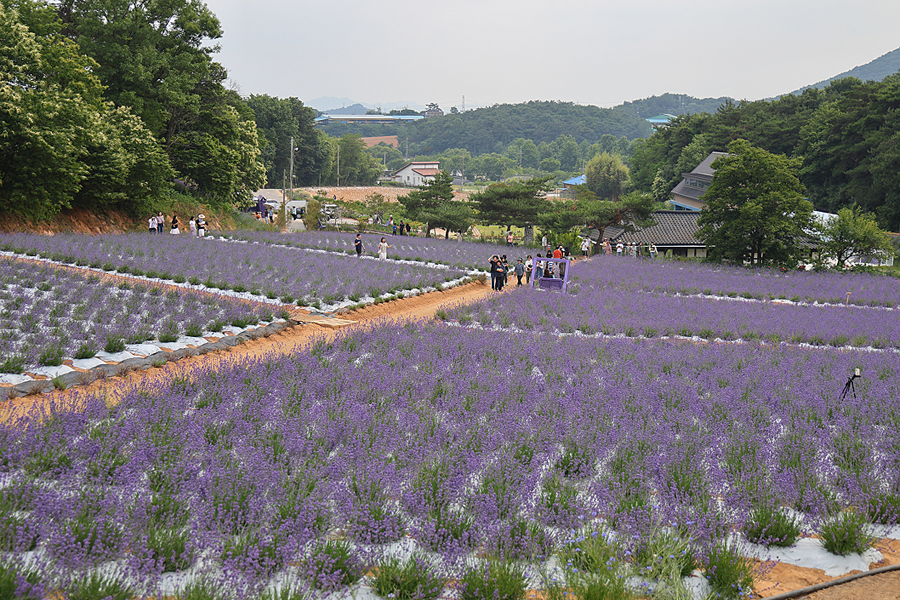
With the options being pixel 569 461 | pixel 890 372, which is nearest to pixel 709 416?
pixel 569 461

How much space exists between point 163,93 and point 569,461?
112ft

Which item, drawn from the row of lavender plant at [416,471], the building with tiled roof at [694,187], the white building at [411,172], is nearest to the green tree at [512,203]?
the building with tiled roof at [694,187]

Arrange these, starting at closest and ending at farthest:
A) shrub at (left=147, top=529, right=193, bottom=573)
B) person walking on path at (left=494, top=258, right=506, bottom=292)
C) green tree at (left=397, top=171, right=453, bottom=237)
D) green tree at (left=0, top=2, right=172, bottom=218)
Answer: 1. shrub at (left=147, top=529, right=193, bottom=573)
2. green tree at (left=0, top=2, right=172, bottom=218)
3. person walking on path at (left=494, top=258, right=506, bottom=292)
4. green tree at (left=397, top=171, right=453, bottom=237)

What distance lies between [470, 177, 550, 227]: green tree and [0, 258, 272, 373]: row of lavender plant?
105ft

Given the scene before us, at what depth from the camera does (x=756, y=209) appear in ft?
100

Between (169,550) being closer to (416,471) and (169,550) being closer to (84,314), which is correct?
(416,471)

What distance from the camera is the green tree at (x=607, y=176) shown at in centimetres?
11350

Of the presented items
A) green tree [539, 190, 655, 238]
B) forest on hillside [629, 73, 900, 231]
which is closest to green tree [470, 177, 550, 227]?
green tree [539, 190, 655, 238]

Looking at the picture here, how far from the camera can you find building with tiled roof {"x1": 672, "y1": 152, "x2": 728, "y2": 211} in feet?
214

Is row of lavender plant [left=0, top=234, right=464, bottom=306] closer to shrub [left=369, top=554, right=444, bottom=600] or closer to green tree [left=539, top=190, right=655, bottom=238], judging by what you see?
shrub [left=369, top=554, right=444, bottom=600]

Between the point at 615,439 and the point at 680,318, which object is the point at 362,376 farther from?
the point at 680,318

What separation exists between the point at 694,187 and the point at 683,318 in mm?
59863

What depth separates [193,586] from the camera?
329cm

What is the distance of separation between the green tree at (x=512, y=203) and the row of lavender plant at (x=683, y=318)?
980 inches
